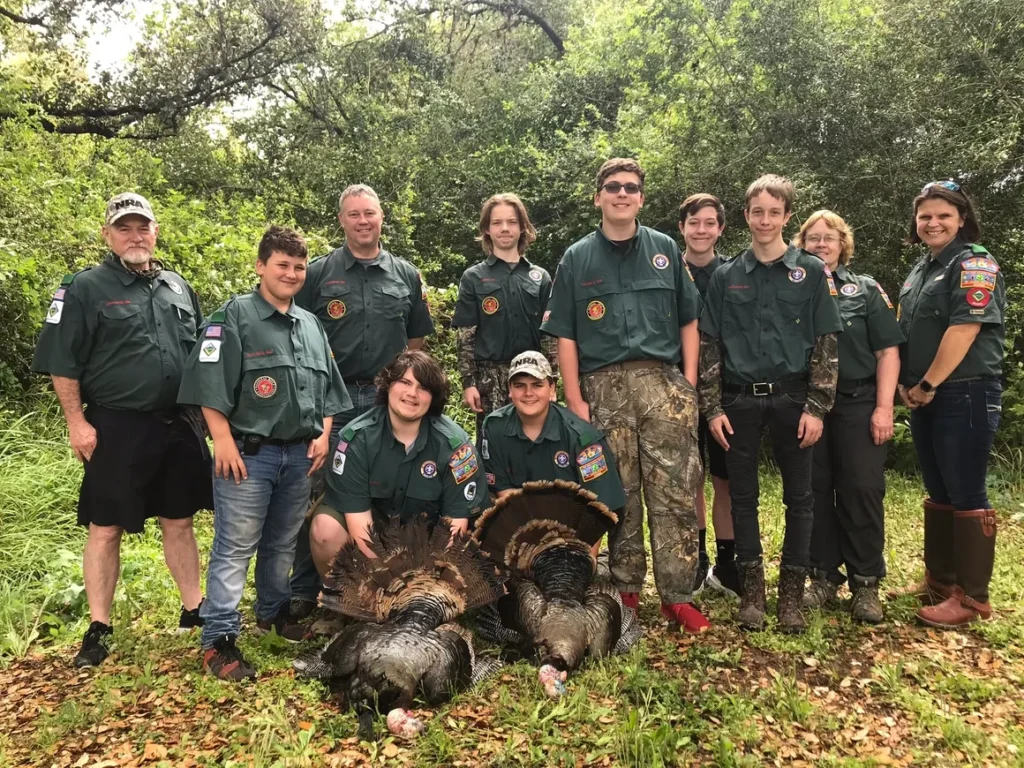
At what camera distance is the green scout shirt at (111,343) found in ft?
12.7

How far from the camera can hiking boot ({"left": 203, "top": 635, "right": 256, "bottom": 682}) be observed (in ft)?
12.5

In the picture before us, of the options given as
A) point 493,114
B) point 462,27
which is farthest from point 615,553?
point 462,27

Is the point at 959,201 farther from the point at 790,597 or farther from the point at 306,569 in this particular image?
the point at 306,569

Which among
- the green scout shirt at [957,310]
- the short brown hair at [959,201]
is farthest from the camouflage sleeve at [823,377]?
the short brown hair at [959,201]

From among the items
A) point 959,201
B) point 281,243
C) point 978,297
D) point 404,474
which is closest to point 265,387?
point 281,243

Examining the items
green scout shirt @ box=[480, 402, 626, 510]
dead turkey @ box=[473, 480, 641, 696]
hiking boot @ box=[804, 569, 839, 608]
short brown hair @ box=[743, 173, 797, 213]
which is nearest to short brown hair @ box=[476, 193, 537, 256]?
green scout shirt @ box=[480, 402, 626, 510]

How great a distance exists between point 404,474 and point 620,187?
7.28 feet

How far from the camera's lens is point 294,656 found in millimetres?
4160

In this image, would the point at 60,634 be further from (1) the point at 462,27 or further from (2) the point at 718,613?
(1) the point at 462,27

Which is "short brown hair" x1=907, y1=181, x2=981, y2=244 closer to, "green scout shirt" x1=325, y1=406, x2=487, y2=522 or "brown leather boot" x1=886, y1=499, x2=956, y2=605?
"brown leather boot" x1=886, y1=499, x2=956, y2=605

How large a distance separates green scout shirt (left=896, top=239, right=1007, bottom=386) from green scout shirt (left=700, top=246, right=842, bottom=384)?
0.62 metres

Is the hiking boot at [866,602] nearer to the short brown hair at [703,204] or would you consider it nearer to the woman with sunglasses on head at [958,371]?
the woman with sunglasses on head at [958,371]

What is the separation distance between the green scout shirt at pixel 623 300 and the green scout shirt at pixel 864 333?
3.15ft

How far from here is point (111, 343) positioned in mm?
3945
